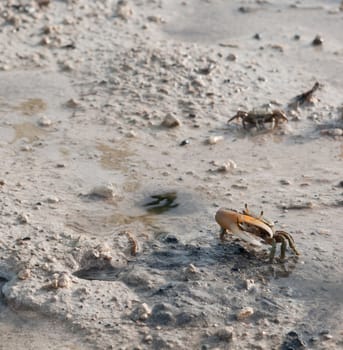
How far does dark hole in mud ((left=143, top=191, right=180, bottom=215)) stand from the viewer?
4.17 meters

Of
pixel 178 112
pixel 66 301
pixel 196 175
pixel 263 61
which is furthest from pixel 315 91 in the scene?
pixel 66 301

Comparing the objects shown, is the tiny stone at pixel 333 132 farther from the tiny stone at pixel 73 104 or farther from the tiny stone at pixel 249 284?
the tiny stone at pixel 249 284

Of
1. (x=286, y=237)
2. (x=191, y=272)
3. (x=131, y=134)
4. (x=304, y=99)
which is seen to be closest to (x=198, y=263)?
(x=191, y=272)

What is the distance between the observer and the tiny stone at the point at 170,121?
4.93 meters

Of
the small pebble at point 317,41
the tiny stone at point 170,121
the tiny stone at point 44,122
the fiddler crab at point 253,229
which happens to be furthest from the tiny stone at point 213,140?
the small pebble at point 317,41

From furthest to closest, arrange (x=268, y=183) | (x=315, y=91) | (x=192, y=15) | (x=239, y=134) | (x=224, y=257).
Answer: (x=192, y=15) → (x=315, y=91) → (x=239, y=134) → (x=268, y=183) → (x=224, y=257)

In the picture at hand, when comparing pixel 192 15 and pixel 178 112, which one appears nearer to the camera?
pixel 178 112

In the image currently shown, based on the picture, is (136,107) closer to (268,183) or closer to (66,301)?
(268,183)

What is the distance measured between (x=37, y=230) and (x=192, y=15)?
2.91m

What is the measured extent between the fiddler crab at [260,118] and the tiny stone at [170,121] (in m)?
0.31

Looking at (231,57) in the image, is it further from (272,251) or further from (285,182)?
(272,251)

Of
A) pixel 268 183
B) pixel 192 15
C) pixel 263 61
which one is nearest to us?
pixel 268 183

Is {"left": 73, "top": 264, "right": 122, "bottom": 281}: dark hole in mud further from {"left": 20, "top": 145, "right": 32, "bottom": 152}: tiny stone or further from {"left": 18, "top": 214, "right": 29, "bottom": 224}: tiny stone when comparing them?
{"left": 20, "top": 145, "right": 32, "bottom": 152}: tiny stone

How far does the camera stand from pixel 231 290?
356cm
